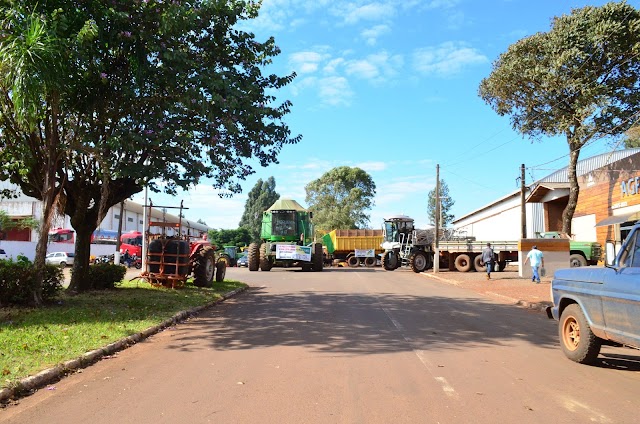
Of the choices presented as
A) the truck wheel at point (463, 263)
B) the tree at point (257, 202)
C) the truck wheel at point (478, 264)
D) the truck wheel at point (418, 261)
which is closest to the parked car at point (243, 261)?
the truck wheel at point (418, 261)

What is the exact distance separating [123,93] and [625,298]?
9909mm

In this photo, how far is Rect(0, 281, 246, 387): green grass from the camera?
21.8ft

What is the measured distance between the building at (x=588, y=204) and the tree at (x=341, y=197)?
1806 cm

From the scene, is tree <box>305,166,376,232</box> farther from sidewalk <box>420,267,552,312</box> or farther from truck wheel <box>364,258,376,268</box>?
sidewalk <box>420,267,552,312</box>

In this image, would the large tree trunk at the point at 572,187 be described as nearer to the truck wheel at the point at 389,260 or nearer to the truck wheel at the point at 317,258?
the truck wheel at the point at 389,260

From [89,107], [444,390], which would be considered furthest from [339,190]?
[444,390]

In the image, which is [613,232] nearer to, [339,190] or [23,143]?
[23,143]

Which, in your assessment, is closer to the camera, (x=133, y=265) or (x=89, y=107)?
(x=89, y=107)

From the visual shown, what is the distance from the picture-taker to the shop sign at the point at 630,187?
893 inches

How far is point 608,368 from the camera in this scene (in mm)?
6926

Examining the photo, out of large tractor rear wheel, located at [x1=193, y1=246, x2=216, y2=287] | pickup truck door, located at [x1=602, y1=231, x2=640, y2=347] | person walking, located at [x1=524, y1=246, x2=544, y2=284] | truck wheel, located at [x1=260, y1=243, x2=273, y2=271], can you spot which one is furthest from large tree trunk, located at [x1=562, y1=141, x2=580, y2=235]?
pickup truck door, located at [x1=602, y1=231, x2=640, y2=347]

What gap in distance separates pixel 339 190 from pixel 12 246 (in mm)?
38631

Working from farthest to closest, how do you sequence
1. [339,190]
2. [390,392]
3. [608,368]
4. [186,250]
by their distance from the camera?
1. [339,190]
2. [186,250]
3. [608,368]
4. [390,392]

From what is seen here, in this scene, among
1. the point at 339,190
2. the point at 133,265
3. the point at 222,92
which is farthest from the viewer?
the point at 339,190
